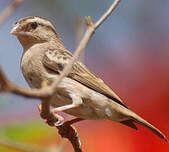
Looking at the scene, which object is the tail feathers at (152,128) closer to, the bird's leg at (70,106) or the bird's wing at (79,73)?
the bird's wing at (79,73)

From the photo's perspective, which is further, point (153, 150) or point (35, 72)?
point (35, 72)

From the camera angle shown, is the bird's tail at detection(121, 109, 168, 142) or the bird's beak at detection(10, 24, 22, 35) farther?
the bird's beak at detection(10, 24, 22, 35)

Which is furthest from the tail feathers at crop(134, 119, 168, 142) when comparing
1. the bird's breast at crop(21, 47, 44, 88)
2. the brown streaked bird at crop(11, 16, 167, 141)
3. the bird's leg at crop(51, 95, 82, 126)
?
the bird's breast at crop(21, 47, 44, 88)

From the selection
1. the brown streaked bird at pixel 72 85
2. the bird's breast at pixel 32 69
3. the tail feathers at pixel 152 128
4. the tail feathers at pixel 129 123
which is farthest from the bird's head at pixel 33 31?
the tail feathers at pixel 152 128

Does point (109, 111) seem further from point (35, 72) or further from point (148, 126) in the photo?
point (35, 72)

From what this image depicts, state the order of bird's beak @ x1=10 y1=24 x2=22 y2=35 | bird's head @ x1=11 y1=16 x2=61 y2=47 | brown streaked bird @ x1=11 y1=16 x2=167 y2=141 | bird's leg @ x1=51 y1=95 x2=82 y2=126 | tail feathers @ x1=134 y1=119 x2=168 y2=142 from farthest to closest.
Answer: bird's head @ x1=11 y1=16 x2=61 y2=47, bird's beak @ x1=10 y1=24 x2=22 y2=35, brown streaked bird @ x1=11 y1=16 x2=167 y2=141, tail feathers @ x1=134 y1=119 x2=168 y2=142, bird's leg @ x1=51 y1=95 x2=82 y2=126

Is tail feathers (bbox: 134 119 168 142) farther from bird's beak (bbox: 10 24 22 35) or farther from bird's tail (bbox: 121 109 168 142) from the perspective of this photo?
bird's beak (bbox: 10 24 22 35)

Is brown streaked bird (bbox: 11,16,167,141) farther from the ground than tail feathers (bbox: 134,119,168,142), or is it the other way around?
brown streaked bird (bbox: 11,16,167,141)

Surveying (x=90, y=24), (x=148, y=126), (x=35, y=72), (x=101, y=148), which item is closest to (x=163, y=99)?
(x=148, y=126)

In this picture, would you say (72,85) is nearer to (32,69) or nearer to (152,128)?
(32,69)
